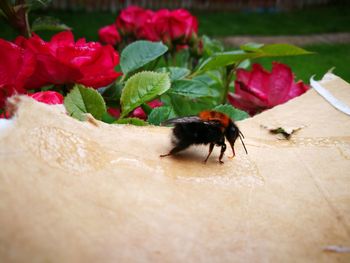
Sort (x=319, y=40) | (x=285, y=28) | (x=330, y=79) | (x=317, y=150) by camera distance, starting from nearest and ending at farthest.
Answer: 1. (x=317, y=150)
2. (x=330, y=79)
3. (x=319, y=40)
4. (x=285, y=28)

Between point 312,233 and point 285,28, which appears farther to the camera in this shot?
point 285,28

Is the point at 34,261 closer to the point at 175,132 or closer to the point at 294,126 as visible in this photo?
the point at 175,132

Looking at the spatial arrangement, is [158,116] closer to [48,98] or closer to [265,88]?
[48,98]

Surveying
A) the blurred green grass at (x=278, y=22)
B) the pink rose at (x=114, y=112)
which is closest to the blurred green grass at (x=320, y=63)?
the blurred green grass at (x=278, y=22)

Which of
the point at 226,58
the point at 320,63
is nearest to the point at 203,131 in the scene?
the point at 226,58

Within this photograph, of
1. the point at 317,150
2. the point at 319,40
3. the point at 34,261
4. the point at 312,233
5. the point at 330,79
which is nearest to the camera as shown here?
the point at 34,261

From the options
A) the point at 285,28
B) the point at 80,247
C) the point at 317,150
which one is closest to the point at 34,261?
the point at 80,247
